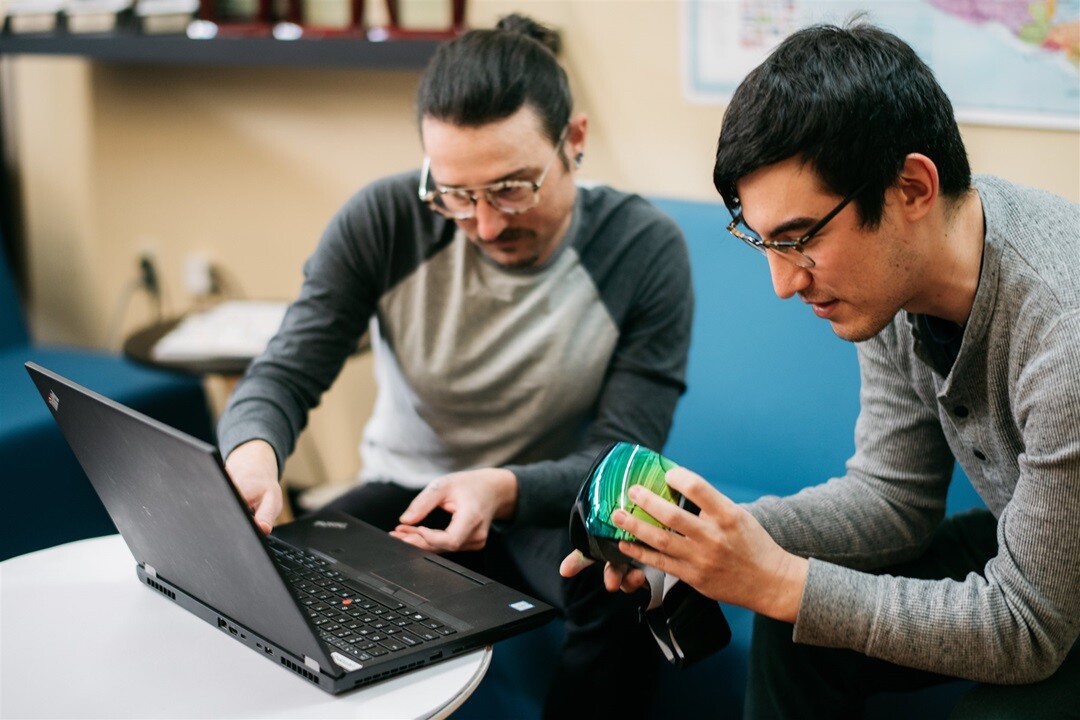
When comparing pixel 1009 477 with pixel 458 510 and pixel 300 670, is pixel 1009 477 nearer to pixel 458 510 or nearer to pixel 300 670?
pixel 458 510

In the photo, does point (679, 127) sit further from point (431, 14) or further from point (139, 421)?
point (139, 421)

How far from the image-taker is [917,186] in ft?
3.92

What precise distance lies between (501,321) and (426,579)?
53 cm

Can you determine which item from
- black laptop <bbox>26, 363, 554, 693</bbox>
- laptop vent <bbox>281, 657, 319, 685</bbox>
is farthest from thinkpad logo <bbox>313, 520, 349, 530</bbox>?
laptop vent <bbox>281, 657, 319, 685</bbox>

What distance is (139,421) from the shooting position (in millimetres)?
1063

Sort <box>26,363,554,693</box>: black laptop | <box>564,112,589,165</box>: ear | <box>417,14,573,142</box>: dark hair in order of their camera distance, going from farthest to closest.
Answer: <box>564,112,589,165</box>: ear
<box>417,14,573,142</box>: dark hair
<box>26,363,554,693</box>: black laptop

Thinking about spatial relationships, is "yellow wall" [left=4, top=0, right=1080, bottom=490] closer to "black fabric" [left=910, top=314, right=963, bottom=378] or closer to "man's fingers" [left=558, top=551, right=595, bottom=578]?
"black fabric" [left=910, top=314, right=963, bottom=378]

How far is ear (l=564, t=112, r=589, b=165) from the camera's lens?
164cm

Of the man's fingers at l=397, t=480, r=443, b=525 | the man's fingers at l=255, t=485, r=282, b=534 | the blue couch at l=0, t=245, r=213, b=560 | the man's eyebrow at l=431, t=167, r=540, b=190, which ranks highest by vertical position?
the man's eyebrow at l=431, t=167, r=540, b=190

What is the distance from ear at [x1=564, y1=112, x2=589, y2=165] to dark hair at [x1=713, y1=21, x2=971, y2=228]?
0.45 metres

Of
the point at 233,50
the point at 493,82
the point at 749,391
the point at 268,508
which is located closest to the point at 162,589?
the point at 268,508

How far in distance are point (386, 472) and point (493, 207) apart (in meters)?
0.51

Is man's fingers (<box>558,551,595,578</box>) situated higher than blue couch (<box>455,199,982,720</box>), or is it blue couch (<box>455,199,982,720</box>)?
man's fingers (<box>558,551,595,578</box>)

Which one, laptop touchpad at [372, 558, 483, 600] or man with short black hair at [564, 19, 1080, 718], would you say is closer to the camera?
man with short black hair at [564, 19, 1080, 718]
